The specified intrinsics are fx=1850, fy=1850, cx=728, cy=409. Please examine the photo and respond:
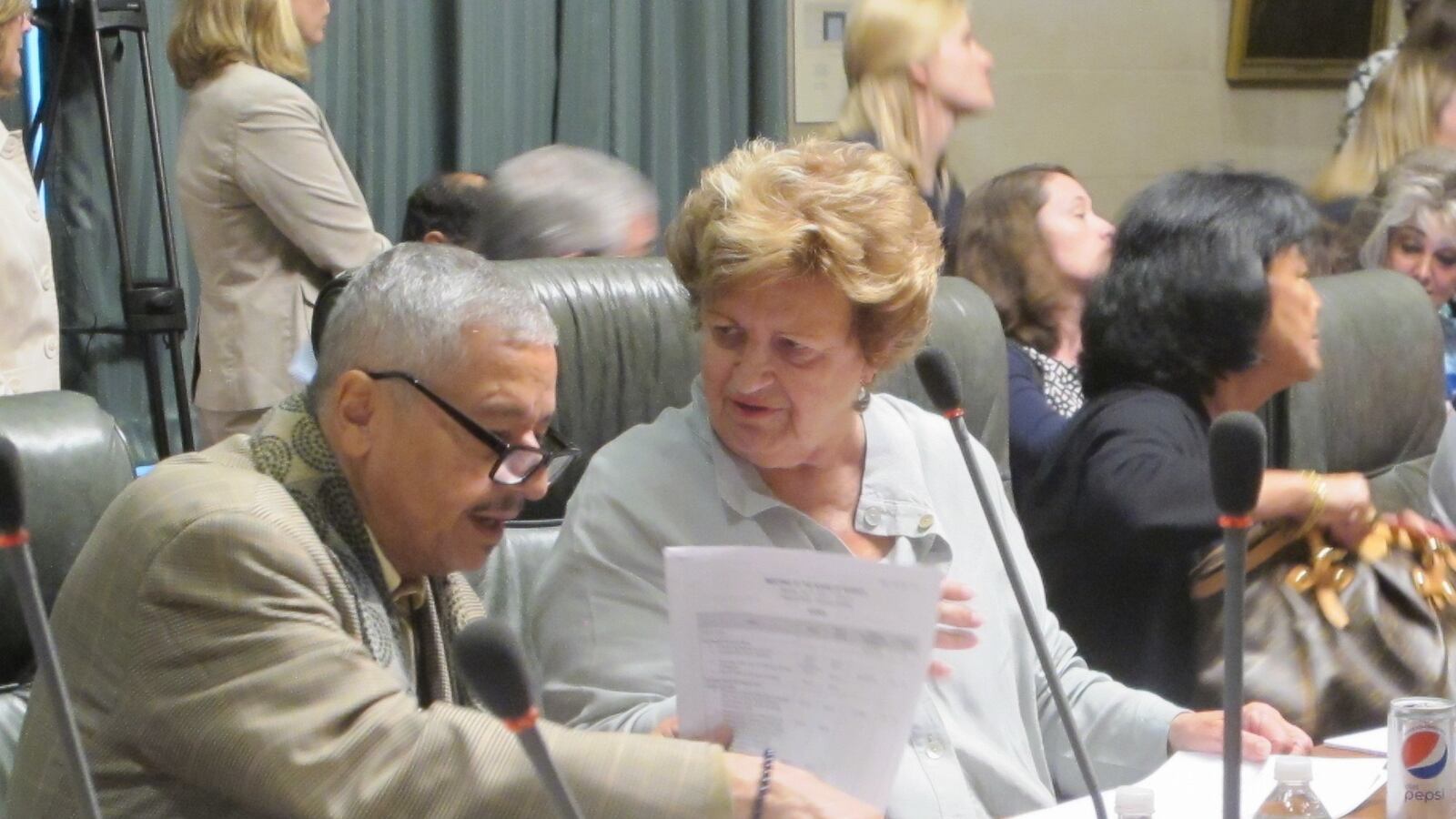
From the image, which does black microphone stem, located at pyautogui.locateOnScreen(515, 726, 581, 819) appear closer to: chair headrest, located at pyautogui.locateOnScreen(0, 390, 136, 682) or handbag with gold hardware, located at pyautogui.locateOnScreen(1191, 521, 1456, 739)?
chair headrest, located at pyautogui.locateOnScreen(0, 390, 136, 682)

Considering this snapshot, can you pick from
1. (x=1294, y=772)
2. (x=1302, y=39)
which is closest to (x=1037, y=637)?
(x=1294, y=772)

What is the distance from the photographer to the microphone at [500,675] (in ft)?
3.01

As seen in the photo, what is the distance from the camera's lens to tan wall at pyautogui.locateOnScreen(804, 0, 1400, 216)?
4945mm

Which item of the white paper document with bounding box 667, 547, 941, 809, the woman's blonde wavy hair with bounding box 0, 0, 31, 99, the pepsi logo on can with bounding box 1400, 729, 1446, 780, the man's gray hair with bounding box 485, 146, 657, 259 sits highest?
the woman's blonde wavy hair with bounding box 0, 0, 31, 99

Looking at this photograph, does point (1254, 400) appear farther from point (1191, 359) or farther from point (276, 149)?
point (276, 149)

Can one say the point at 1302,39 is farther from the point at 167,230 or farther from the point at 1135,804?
the point at 1135,804

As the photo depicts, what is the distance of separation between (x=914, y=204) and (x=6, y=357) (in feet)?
4.94

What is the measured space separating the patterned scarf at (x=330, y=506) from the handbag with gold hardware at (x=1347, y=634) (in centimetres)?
83

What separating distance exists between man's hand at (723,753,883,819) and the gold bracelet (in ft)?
2.50

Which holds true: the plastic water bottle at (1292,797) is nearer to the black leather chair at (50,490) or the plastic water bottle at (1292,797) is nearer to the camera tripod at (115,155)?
the black leather chair at (50,490)

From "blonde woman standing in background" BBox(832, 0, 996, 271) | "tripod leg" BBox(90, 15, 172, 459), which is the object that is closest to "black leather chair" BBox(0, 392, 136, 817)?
"blonde woman standing in background" BBox(832, 0, 996, 271)

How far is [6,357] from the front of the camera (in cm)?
265

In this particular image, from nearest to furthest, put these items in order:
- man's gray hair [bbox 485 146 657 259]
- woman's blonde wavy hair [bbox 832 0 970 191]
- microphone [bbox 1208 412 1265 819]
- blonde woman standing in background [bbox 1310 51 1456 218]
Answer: microphone [bbox 1208 412 1265 819]
man's gray hair [bbox 485 146 657 259]
woman's blonde wavy hair [bbox 832 0 970 191]
blonde woman standing in background [bbox 1310 51 1456 218]

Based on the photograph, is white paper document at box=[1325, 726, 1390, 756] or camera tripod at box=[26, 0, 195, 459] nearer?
white paper document at box=[1325, 726, 1390, 756]
